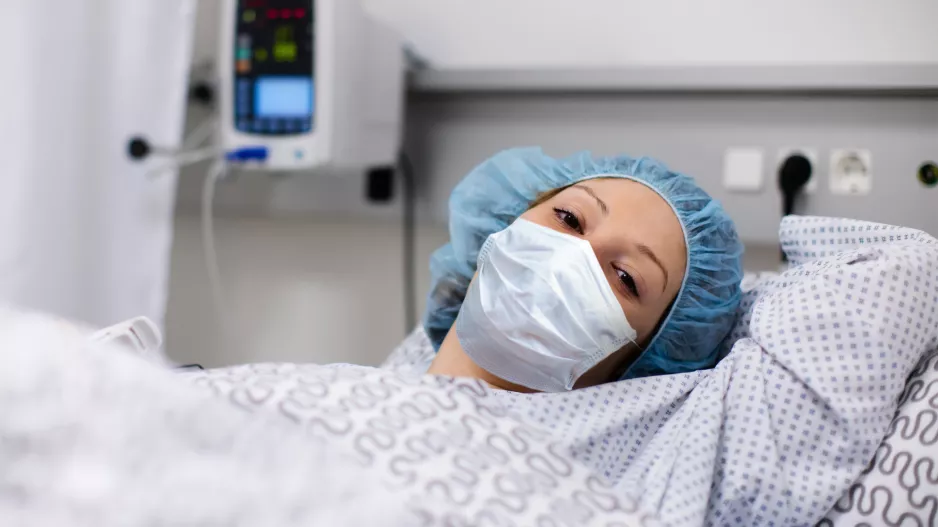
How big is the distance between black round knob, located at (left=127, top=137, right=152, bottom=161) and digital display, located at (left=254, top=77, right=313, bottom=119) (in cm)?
25

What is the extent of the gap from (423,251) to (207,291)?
626mm

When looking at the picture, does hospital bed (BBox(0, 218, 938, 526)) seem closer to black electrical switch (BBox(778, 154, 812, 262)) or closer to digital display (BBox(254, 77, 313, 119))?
black electrical switch (BBox(778, 154, 812, 262))

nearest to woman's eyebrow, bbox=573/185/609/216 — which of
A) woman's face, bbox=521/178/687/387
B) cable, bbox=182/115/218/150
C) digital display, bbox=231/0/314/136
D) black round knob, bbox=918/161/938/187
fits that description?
woman's face, bbox=521/178/687/387

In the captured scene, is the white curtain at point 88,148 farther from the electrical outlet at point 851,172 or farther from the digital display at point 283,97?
the electrical outlet at point 851,172

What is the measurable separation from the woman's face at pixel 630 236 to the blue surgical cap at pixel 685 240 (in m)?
0.02

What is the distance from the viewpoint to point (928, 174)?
155 cm

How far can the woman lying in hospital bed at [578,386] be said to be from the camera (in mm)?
614

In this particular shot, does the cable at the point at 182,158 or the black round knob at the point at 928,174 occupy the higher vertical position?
the black round knob at the point at 928,174

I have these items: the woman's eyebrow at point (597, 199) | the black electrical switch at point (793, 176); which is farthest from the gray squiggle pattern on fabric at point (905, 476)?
the black electrical switch at point (793, 176)

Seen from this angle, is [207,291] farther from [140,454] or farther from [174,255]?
[140,454]

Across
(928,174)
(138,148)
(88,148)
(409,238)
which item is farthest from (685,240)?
(88,148)

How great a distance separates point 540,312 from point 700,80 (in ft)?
2.74

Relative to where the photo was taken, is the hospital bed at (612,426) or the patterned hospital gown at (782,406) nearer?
the hospital bed at (612,426)

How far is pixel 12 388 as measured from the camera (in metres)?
0.58
